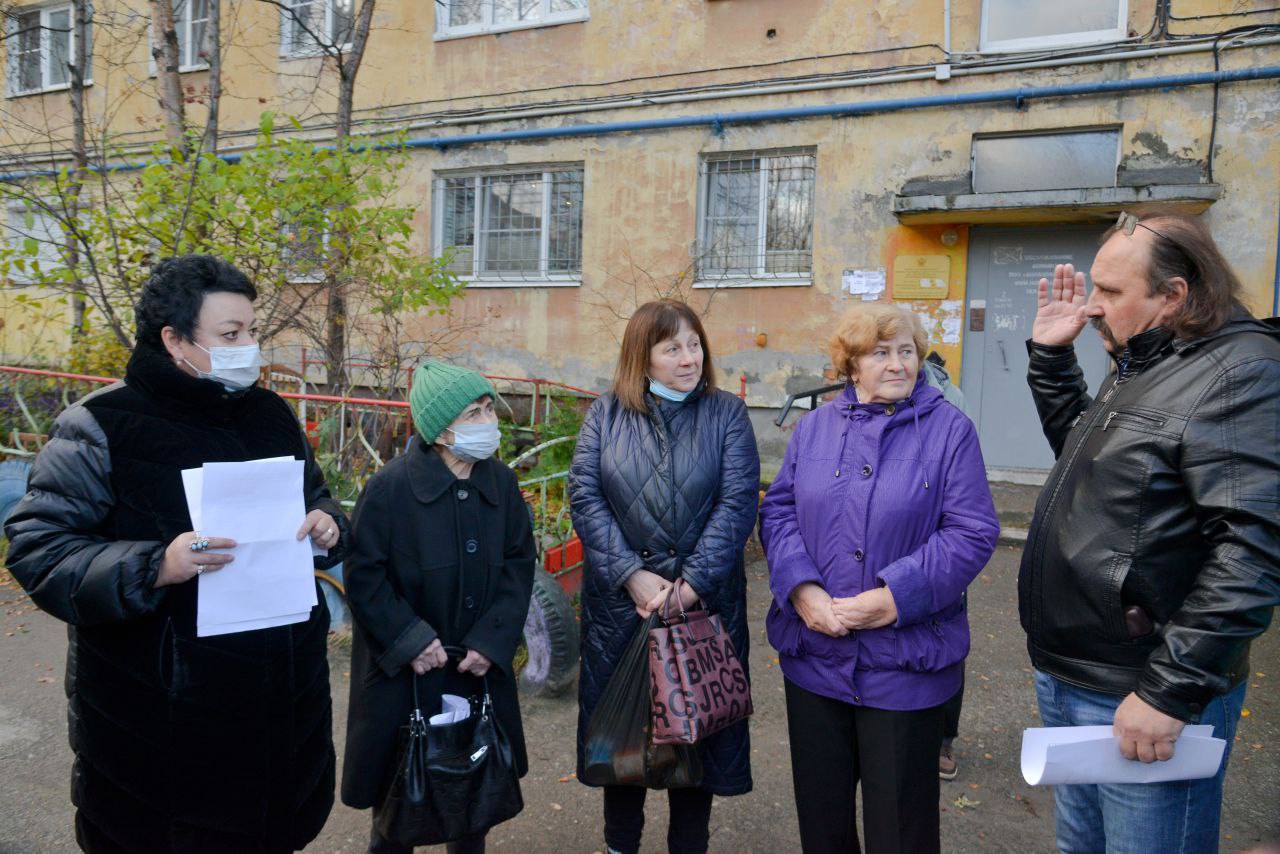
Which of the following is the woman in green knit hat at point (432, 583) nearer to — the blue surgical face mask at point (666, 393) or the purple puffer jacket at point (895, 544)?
the blue surgical face mask at point (666, 393)

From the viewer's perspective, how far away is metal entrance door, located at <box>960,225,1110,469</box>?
7902 millimetres

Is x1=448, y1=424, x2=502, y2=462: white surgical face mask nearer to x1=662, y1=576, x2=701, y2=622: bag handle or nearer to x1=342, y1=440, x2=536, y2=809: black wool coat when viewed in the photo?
x1=342, y1=440, x2=536, y2=809: black wool coat

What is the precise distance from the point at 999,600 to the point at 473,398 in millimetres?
4446

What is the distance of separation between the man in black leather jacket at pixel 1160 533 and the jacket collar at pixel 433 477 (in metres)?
1.50

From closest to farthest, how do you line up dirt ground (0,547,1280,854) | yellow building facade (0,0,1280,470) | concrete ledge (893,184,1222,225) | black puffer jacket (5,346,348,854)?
black puffer jacket (5,346,348,854) → dirt ground (0,547,1280,854) → concrete ledge (893,184,1222,225) → yellow building facade (0,0,1280,470)

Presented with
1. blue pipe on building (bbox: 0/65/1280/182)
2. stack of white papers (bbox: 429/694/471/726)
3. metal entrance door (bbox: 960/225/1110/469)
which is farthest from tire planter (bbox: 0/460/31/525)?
metal entrance door (bbox: 960/225/1110/469)

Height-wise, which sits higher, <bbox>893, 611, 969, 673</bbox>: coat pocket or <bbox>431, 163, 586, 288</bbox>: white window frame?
<bbox>431, 163, 586, 288</bbox>: white window frame

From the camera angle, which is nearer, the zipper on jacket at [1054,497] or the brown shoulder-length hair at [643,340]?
the zipper on jacket at [1054,497]

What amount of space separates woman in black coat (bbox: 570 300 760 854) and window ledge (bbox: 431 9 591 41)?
809 cm

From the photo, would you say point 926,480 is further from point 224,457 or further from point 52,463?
point 52,463

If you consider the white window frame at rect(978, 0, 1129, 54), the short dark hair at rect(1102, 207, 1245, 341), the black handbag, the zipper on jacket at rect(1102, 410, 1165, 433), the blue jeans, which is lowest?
the black handbag

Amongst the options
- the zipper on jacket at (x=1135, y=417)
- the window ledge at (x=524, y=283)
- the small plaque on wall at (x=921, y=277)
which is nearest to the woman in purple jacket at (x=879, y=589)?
the zipper on jacket at (x=1135, y=417)

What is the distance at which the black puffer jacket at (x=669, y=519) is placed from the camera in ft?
8.35

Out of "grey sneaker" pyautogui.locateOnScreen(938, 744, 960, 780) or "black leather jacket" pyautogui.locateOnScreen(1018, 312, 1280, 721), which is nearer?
"black leather jacket" pyautogui.locateOnScreen(1018, 312, 1280, 721)
